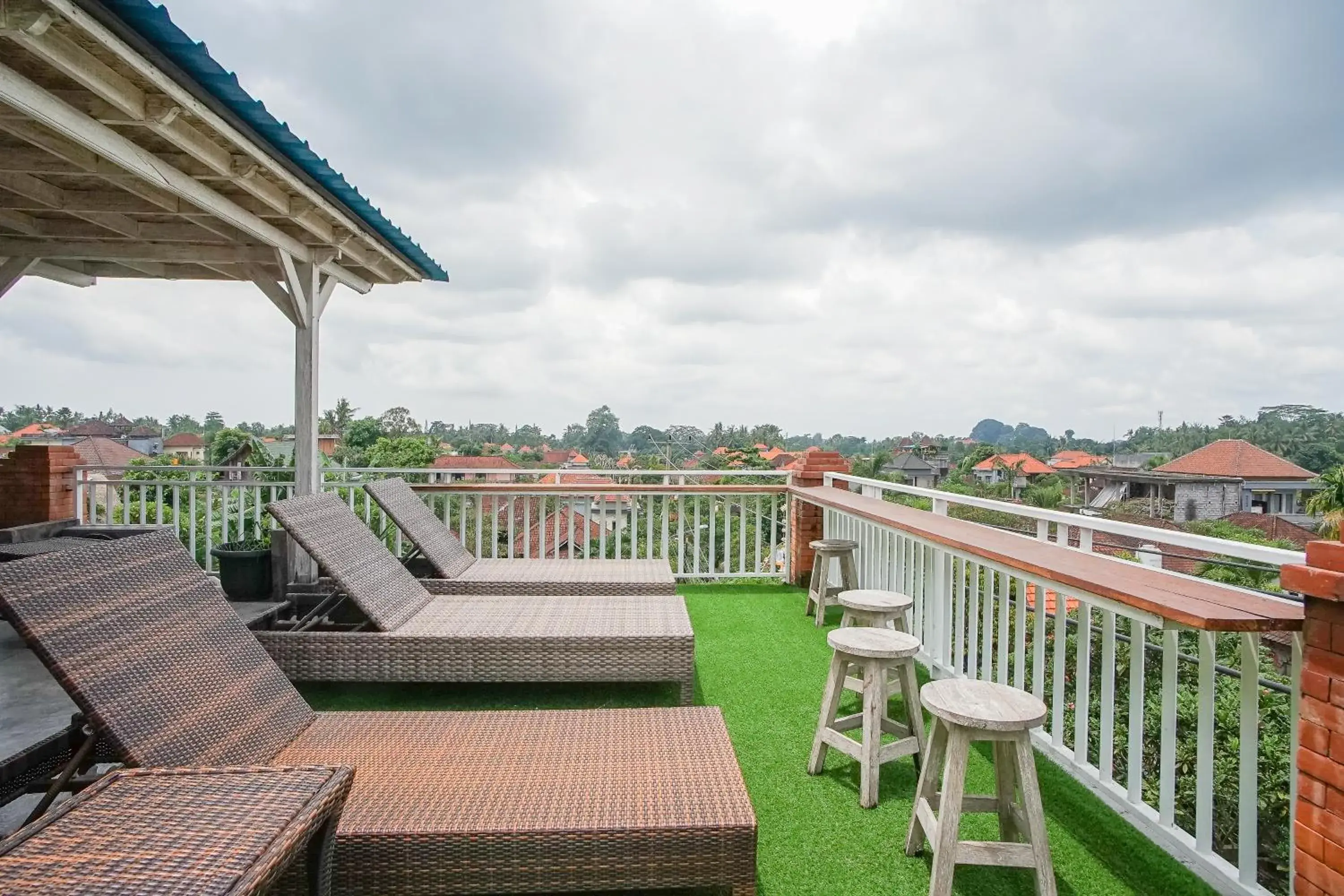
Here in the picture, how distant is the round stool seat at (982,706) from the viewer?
1.97 metres

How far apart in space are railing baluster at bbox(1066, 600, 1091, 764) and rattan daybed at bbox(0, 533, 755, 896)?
1263 mm

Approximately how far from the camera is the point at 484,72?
7.71 metres

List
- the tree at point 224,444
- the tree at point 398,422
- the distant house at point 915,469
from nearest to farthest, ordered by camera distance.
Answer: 1. the tree at point 224,444
2. the tree at point 398,422
3. the distant house at point 915,469

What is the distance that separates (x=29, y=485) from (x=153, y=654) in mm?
4951

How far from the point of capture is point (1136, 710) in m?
2.37

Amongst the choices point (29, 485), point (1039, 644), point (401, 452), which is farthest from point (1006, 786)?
point (401, 452)

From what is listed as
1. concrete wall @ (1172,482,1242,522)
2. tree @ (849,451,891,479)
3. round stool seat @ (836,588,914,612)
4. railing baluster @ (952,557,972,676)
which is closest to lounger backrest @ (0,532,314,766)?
round stool seat @ (836,588,914,612)

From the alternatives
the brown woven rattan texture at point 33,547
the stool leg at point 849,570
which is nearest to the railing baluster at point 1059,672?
the stool leg at point 849,570

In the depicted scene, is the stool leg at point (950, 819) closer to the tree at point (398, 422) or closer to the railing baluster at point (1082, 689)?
the railing baluster at point (1082, 689)

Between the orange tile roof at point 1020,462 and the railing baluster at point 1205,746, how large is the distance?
63727 millimetres

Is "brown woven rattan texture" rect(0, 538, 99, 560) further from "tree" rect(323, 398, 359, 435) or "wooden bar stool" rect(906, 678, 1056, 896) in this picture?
"tree" rect(323, 398, 359, 435)

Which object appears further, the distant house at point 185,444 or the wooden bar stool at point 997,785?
the distant house at point 185,444

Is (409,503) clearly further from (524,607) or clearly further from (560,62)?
(560,62)

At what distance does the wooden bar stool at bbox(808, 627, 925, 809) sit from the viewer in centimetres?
259
